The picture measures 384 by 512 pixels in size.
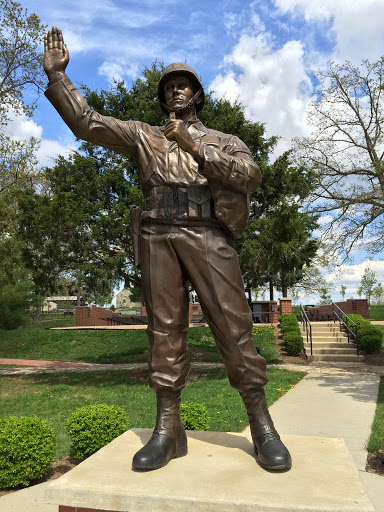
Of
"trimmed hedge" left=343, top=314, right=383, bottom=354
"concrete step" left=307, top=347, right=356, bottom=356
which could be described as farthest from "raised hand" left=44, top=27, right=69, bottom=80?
"trimmed hedge" left=343, top=314, right=383, bottom=354

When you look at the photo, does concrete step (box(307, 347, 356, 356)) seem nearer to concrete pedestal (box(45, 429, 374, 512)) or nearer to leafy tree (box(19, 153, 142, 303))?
leafy tree (box(19, 153, 142, 303))

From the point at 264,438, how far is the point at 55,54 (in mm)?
2923

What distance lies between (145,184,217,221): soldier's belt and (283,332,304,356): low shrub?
1188cm

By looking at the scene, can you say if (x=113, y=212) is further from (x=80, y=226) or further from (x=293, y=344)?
(x=293, y=344)

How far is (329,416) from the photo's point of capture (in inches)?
274

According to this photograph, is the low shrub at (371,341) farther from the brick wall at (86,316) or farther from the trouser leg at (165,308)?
the brick wall at (86,316)

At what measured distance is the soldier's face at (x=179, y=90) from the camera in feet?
10.7

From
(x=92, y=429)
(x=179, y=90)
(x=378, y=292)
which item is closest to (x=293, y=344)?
(x=92, y=429)

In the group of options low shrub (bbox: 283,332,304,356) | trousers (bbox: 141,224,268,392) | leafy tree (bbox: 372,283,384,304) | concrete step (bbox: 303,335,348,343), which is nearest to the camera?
trousers (bbox: 141,224,268,392)

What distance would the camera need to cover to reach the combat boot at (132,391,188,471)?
2.80m

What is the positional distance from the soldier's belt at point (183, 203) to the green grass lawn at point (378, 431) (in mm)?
3175

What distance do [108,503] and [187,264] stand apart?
1.50m

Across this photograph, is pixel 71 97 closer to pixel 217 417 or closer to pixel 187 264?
pixel 187 264

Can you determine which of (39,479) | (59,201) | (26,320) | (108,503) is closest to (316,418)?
(39,479)
